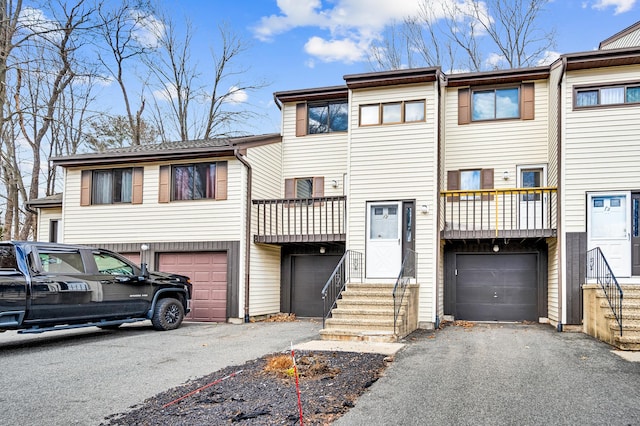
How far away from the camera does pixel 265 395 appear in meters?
5.67

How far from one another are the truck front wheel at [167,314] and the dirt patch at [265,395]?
3993 millimetres

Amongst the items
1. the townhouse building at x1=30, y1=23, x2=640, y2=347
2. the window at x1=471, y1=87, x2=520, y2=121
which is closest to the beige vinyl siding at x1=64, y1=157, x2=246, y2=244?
the townhouse building at x1=30, y1=23, x2=640, y2=347

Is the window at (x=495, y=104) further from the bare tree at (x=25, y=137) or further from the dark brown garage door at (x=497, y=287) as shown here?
the bare tree at (x=25, y=137)

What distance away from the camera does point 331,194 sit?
1481 cm

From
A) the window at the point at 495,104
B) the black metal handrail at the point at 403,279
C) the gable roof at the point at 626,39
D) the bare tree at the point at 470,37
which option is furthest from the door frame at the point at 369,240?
the bare tree at the point at 470,37

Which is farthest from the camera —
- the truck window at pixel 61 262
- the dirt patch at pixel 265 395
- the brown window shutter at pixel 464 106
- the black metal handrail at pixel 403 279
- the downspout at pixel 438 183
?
the brown window shutter at pixel 464 106

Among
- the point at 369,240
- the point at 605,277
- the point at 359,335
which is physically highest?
the point at 369,240

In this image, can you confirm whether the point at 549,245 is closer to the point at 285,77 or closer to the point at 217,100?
the point at 285,77

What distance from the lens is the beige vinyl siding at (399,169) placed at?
12008mm

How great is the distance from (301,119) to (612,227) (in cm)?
865

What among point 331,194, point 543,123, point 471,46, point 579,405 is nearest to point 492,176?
point 543,123

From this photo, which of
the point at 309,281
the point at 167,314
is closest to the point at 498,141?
the point at 309,281

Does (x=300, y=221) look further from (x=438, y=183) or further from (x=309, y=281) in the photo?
(x=438, y=183)

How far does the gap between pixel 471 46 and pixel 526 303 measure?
1538 centimetres
